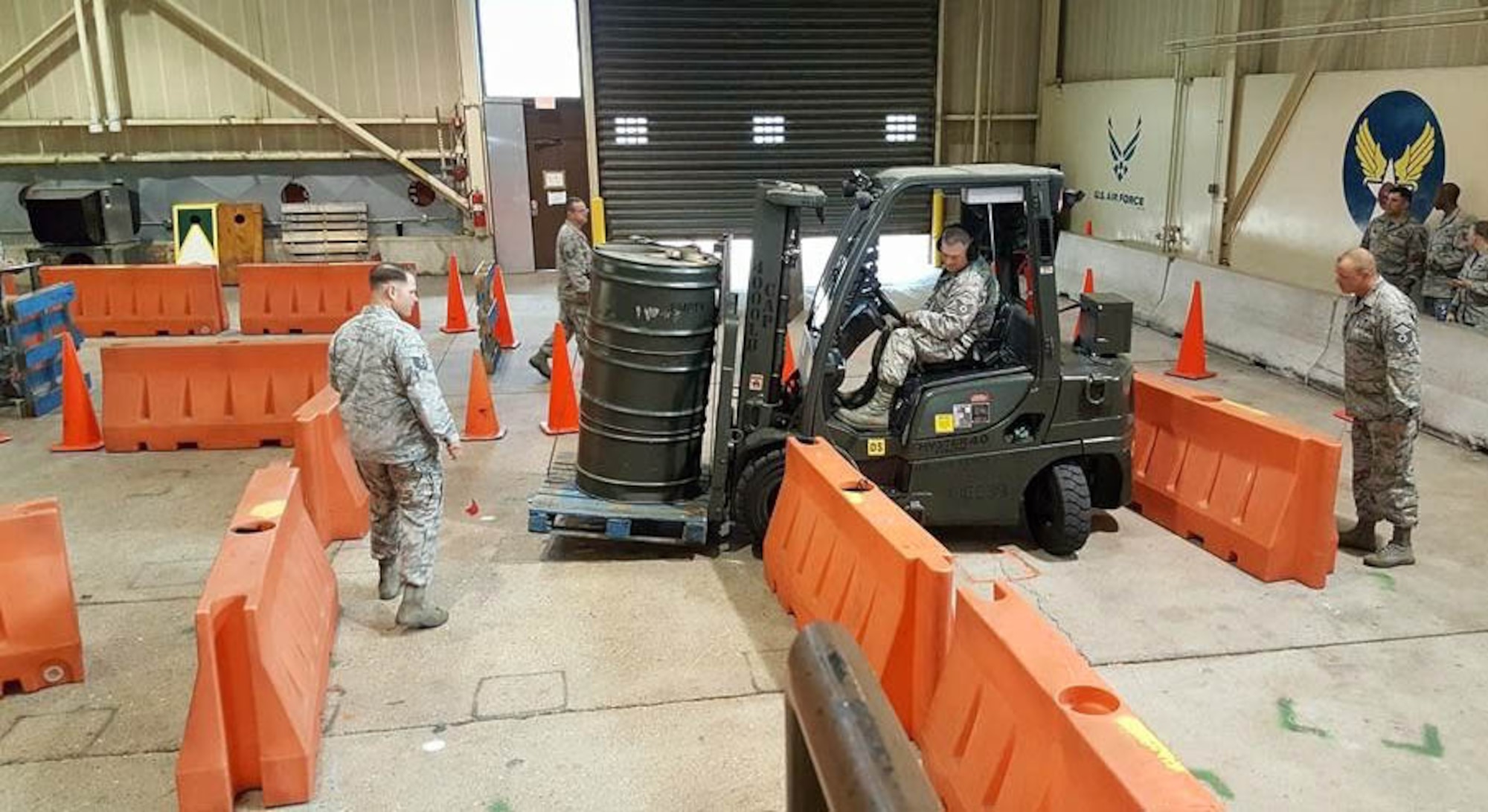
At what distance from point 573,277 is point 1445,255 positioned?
24.5 ft

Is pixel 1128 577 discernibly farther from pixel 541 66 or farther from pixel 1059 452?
pixel 541 66

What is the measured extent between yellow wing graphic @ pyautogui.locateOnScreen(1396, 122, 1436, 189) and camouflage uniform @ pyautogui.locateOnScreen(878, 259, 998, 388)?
625 cm

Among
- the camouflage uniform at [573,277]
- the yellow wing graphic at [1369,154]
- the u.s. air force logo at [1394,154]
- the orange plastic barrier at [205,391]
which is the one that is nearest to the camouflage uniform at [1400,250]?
the u.s. air force logo at [1394,154]

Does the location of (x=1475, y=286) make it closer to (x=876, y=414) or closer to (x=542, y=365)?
(x=876, y=414)

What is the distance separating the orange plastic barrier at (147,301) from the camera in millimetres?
12688

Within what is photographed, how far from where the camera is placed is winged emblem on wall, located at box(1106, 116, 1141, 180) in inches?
589

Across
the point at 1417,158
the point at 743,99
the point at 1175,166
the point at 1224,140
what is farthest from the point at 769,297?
the point at 743,99

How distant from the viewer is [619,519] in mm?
6141

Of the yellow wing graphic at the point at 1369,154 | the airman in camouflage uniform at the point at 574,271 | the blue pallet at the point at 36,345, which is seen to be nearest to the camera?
the blue pallet at the point at 36,345

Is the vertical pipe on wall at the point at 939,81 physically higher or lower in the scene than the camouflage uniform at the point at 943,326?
higher

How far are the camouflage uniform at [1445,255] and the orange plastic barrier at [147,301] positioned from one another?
1244cm

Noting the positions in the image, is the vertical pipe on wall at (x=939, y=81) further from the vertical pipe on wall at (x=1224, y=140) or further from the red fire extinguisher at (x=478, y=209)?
the red fire extinguisher at (x=478, y=209)

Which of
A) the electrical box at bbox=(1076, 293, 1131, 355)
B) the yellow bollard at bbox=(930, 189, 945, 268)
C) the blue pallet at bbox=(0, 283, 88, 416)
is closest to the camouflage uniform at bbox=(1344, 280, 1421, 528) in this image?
the electrical box at bbox=(1076, 293, 1131, 355)

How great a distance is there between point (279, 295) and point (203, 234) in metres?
4.07
